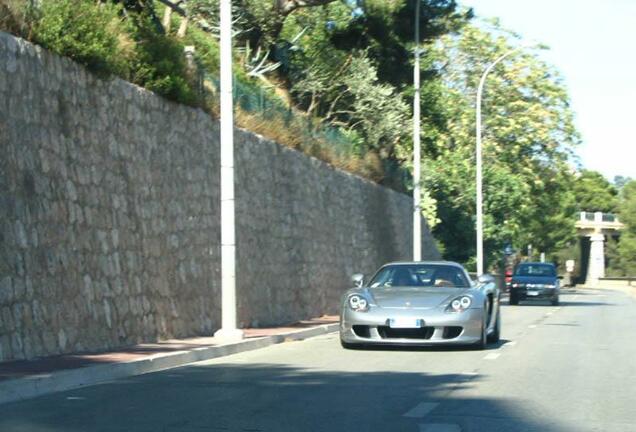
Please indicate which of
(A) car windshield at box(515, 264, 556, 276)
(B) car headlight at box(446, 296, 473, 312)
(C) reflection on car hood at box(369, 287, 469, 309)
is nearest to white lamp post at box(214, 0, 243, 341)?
(C) reflection on car hood at box(369, 287, 469, 309)

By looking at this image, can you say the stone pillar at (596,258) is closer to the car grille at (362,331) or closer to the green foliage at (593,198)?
the green foliage at (593,198)

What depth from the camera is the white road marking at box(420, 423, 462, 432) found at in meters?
9.61

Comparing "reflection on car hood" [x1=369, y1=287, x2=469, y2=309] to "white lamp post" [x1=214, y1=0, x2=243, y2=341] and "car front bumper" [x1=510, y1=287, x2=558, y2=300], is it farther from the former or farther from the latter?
"car front bumper" [x1=510, y1=287, x2=558, y2=300]

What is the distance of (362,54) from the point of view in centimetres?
3775

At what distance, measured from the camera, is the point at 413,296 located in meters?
18.0

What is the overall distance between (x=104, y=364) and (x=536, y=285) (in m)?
32.5

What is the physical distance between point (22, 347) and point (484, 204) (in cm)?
4360

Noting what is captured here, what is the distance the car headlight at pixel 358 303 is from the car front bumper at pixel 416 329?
0.27 feet

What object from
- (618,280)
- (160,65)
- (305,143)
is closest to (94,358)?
(160,65)

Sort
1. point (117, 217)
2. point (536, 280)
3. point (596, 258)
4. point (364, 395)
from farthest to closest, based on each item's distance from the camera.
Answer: point (596, 258) → point (536, 280) → point (117, 217) → point (364, 395)

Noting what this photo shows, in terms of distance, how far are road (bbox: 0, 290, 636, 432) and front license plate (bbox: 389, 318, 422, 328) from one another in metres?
0.44

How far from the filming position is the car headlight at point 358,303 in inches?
698

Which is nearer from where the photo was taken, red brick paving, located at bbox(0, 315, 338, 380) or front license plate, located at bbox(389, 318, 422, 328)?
red brick paving, located at bbox(0, 315, 338, 380)

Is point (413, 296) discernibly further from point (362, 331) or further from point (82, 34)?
point (82, 34)
